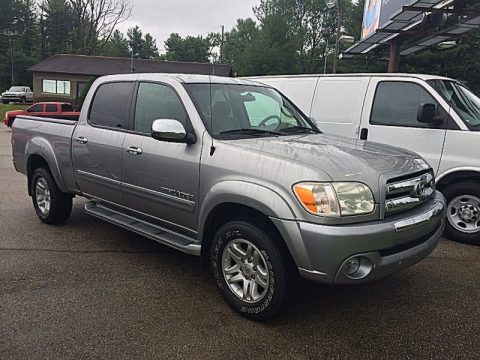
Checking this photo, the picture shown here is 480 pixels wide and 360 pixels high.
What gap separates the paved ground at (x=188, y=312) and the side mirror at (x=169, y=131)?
4.35ft

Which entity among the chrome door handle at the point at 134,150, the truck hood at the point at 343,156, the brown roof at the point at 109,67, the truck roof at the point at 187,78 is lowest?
the chrome door handle at the point at 134,150

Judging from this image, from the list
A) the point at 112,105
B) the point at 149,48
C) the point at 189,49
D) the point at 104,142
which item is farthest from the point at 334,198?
the point at 149,48

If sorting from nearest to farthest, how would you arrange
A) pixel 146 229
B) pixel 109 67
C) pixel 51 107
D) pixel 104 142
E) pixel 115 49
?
pixel 146 229 < pixel 104 142 < pixel 51 107 < pixel 109 67 < pixel 115 49

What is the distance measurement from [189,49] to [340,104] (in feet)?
268

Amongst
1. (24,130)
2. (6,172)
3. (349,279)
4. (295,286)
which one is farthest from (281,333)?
(6,172)

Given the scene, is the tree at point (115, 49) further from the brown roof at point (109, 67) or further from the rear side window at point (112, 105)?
the rear side window at point (112, 105)

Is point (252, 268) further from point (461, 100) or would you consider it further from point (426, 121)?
point (461, 100)

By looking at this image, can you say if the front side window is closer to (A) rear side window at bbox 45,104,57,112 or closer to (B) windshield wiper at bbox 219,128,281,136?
(B) windshield wiper at bbox 219,128,281,136

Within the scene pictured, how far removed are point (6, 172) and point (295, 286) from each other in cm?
846

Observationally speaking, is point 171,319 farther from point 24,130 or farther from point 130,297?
point 24,130

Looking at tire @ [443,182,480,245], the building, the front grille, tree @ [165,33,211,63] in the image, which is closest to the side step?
the front grille

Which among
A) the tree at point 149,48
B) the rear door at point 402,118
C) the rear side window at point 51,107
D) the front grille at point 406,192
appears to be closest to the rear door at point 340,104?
the rear door at point 402,118

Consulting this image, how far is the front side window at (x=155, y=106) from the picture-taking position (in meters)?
3.91

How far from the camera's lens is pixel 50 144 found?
524 cm
